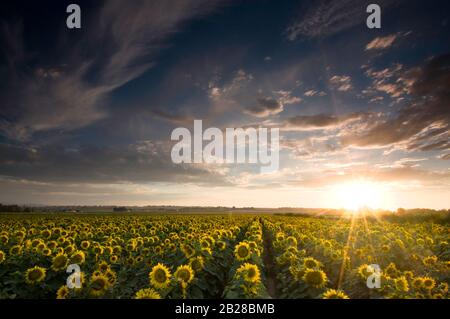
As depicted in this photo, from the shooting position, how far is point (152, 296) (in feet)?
21.9

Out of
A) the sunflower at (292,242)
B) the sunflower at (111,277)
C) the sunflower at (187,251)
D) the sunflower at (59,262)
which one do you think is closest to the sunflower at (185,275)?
the sunflower at (111,277)

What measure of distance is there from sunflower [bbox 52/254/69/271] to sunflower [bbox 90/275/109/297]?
132 inches

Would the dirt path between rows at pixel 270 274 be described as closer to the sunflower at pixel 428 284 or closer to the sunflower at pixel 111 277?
the sunflower at pixel 428 284

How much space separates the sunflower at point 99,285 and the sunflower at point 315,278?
17.4 ft

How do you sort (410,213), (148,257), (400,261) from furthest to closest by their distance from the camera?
(410,213), (400,261), (148,257)

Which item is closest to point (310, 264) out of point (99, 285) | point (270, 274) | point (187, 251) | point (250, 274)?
point (250, 274)

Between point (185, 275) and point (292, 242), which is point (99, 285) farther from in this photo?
point (292, 242)

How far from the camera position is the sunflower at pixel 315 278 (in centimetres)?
860

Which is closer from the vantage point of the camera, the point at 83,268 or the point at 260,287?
the point at 260,287

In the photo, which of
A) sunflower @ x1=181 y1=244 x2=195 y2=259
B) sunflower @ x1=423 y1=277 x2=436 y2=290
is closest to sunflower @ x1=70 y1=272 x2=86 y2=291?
sunflower @ x1=181 y1=244 x2=195 y2=259

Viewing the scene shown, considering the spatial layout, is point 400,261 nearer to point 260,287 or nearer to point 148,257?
point 260,287
